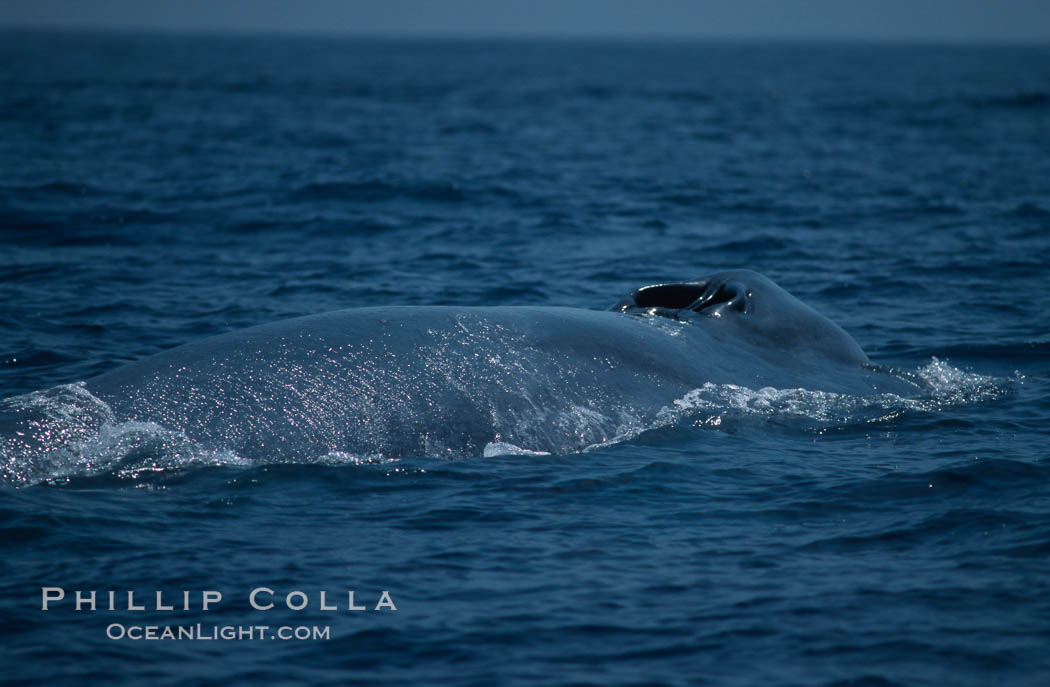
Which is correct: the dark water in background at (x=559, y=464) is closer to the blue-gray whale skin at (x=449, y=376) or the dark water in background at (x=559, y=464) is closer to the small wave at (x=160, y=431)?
the small wave at (x=160, y=431)

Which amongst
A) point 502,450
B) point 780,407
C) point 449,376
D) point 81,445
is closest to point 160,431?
point 81,445

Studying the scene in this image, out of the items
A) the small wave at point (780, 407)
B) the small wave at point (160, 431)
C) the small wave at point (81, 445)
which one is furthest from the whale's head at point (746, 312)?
the small wave at point (81, 445)

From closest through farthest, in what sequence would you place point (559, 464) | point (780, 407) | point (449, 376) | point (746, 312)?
point (449, 376)
point (559, 464)
point (780, 407)
point (746, 312)

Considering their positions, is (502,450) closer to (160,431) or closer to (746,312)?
(160,431)

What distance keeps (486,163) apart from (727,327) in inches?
874

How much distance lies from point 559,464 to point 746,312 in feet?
8.55

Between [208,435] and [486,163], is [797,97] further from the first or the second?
[208,435]

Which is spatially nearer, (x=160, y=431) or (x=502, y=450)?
(x=160, y=431)

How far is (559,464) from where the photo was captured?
30.4ft

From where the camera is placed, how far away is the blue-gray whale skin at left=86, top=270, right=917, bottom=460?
8.52 metres

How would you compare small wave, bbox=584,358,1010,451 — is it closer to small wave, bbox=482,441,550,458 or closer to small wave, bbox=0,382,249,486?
small wave, bbox=482,441,550,458

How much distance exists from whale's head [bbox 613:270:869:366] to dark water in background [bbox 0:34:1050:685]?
2.37 feet

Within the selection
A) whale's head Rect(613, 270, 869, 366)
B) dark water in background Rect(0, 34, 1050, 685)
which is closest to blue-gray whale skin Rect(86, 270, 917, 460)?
whale's head Rect(613, 270, 869, 366)

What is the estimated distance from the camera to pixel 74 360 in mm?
12930
